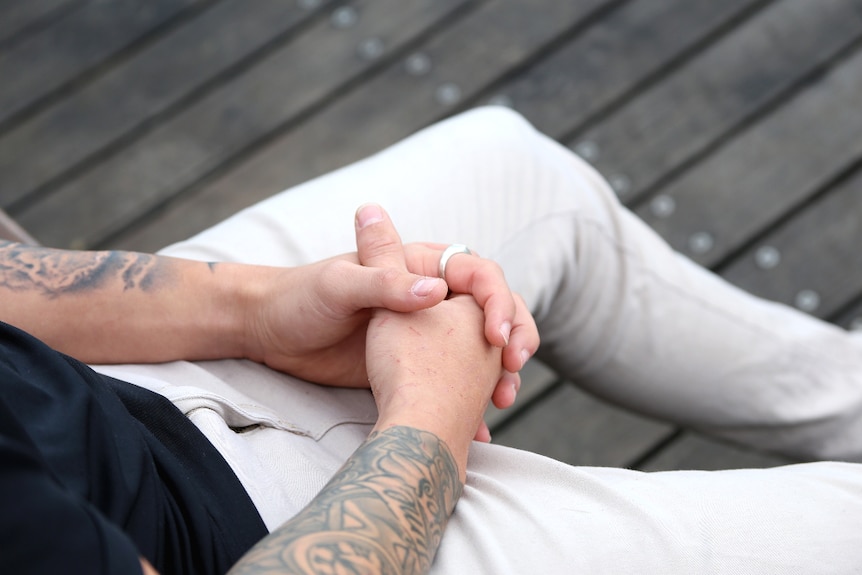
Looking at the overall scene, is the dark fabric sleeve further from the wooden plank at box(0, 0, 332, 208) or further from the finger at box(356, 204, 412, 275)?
the wooden plank at box(0, 0, 332, 208)

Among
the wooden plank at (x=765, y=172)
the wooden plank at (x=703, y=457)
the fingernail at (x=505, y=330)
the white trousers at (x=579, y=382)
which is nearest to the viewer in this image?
the white trousers at (x=579, y=382)

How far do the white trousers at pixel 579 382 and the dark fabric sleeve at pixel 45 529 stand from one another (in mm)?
220

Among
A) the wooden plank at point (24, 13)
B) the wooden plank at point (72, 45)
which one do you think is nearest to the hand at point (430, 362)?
the wooden plank at point (72, 45)

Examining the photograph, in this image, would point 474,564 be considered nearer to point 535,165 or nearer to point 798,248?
point 535,165

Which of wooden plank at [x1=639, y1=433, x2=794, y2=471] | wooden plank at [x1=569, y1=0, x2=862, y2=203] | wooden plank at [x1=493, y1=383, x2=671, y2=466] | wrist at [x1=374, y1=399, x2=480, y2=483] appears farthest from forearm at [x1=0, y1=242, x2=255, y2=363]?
wooden plank at [x1=569, y1=0, x2=862, y2=203]

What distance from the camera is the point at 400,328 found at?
30.5 inches

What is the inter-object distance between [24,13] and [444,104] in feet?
2.79

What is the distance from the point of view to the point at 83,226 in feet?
5.05

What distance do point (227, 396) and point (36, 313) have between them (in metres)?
0.20

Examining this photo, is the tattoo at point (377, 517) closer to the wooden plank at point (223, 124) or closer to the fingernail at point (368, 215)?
the fingernail at point (368, 215)

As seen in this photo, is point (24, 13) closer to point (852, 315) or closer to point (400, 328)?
point (400, 328)

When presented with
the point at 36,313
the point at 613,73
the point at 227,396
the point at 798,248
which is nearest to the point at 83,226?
the point at 36,313

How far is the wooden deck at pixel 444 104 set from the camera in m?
1.52

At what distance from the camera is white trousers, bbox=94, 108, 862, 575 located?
67 cm
